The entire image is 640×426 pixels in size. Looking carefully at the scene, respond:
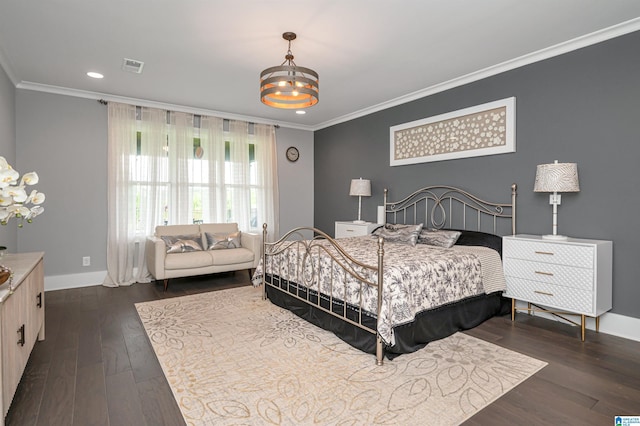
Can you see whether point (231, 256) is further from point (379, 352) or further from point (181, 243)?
point (379, 352)

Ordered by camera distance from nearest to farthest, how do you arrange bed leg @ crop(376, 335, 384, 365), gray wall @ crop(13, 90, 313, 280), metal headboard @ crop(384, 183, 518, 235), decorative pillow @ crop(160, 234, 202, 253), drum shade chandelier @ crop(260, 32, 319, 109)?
bed leg @ crop(376, 335, 384, 365) < drum shade chandelier @ crop(260, 32, 319, 109) < metal headboard @ crop(384, 183, 518, 235) < gray wall @ crop(13, 90, 313, 280) < decorative pillow @ crop(160, 234, 202, 253)

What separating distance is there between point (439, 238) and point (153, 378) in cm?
309

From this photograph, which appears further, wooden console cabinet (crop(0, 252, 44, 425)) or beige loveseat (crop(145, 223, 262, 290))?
beige loveseat (crop(145, 223, 262, 290))

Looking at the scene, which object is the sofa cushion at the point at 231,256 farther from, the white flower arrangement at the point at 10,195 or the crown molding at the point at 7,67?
the crown molding at the point at 7,67

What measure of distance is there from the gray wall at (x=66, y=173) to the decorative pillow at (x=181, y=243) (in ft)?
3.27

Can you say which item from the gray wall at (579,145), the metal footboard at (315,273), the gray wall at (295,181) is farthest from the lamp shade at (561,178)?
the gray wall at (295,181)

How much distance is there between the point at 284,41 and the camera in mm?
3217

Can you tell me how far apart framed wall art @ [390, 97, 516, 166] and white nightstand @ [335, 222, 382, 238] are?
3.37ft

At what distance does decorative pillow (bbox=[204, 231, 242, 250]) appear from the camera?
514cm

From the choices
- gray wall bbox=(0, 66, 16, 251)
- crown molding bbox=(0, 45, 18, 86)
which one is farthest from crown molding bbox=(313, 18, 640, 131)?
gray wall bbox=(0, 66, 16, 251)

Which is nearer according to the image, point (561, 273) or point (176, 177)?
point (561, 273)

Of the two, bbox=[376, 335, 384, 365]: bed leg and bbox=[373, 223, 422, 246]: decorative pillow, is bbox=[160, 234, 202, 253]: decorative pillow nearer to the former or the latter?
bbox=[373, 223, 422, 246]: decorative pillow

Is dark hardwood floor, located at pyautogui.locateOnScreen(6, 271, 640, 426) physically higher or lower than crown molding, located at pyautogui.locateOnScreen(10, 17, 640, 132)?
lower

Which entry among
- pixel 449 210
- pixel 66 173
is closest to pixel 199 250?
pixel 66 173
